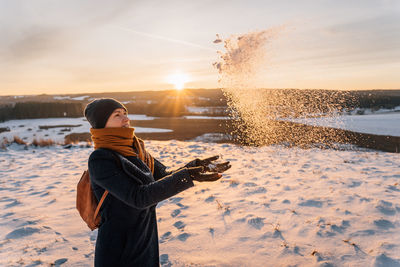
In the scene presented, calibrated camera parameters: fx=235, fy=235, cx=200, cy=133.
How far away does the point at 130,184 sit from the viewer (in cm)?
148

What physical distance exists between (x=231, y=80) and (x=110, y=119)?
24.9 ft

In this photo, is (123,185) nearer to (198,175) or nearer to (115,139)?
(115,139)

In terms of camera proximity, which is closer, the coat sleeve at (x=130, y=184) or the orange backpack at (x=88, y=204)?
the coat sleeve at (x=130, y=184)

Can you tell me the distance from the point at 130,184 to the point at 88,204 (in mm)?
484

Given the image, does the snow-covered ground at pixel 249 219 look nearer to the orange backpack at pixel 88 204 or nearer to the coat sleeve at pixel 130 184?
the orange backpack at pixel 88 204

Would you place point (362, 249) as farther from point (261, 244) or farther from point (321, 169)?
point (321, 169)

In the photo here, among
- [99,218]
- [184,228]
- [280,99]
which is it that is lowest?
[184,228]

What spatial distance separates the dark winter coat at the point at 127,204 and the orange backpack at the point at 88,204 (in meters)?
0.06

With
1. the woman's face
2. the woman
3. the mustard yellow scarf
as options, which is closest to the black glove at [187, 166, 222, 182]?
the woman

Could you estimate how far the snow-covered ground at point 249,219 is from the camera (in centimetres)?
322

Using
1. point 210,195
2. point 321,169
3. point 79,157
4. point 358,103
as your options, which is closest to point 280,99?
point 321,169

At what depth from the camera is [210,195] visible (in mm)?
5430

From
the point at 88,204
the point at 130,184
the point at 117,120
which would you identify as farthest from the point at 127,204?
the point at 117,120

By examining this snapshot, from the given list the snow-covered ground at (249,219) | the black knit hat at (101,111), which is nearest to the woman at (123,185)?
the black knit hat at (101,111)
